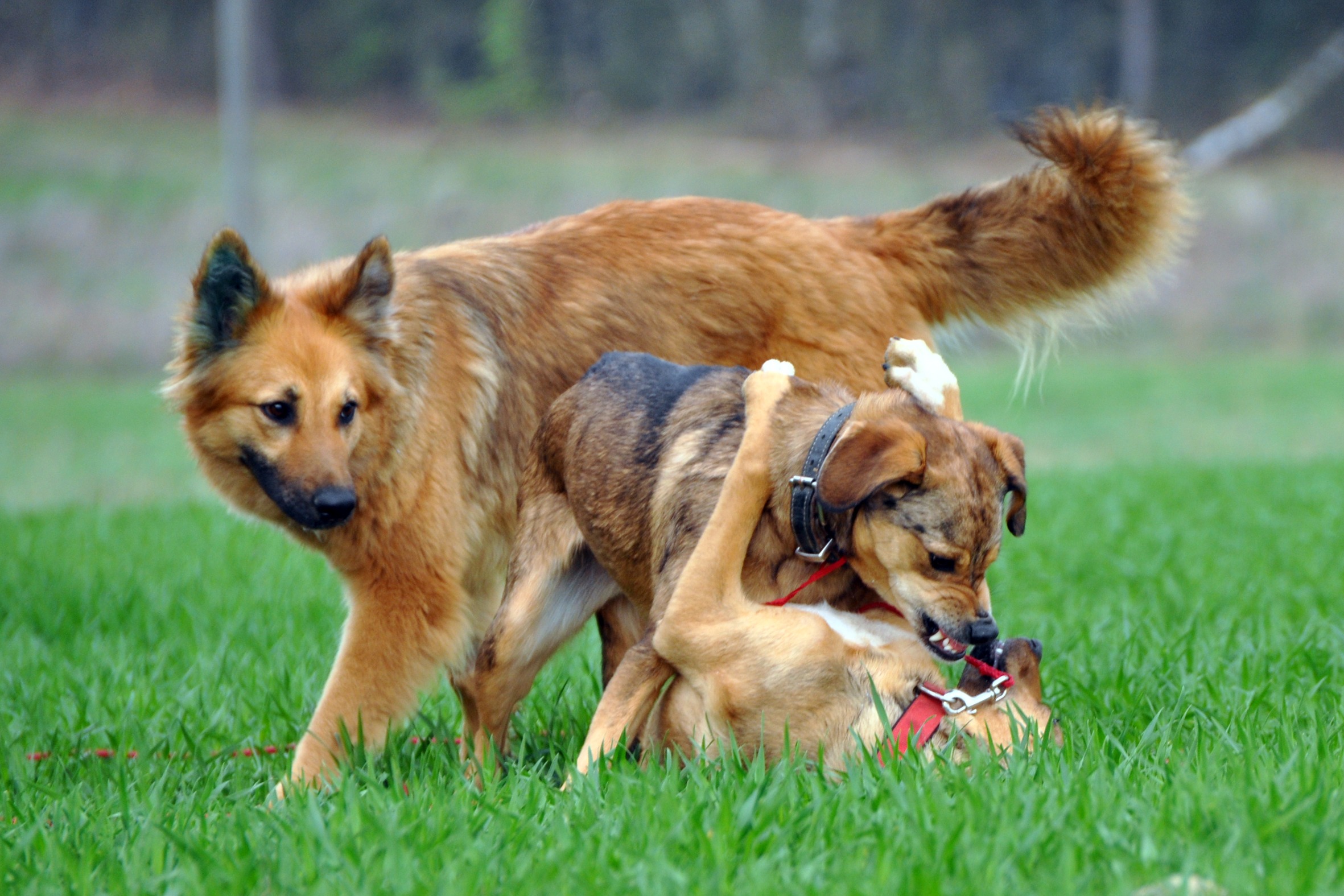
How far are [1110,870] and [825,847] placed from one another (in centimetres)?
60

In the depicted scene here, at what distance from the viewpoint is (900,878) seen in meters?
2.50

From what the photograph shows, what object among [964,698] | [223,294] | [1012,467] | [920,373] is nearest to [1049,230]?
[920,373]

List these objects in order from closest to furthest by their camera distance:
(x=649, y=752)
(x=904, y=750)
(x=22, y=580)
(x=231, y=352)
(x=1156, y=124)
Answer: (x=904, y=750) < (x=649, y=752) < (x=231, y=352) < (x=1156, y=124) < (x=22, y=580)

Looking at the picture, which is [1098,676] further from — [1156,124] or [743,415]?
[1156,124]

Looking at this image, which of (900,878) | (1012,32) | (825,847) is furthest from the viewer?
(1012,32)

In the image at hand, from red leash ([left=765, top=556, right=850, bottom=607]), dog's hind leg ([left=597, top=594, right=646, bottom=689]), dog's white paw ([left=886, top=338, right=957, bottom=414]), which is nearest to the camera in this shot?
red leash ([left=765, top=556, right=850, bottom=607])

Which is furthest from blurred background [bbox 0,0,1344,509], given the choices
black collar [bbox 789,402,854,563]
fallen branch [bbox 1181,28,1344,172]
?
black collar [bbox 789,402,854,563]

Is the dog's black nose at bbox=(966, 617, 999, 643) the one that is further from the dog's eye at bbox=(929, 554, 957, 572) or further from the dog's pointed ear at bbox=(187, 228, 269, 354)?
the dog's pointed ear at bbox=(187, 228, 269, 354)

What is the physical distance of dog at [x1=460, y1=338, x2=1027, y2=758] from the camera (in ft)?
11.0

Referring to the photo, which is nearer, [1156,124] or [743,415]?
[743,415]

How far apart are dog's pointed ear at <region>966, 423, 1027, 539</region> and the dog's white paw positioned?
22cm

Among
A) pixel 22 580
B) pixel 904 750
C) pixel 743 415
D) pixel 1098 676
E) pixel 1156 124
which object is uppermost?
pixel 1156 124

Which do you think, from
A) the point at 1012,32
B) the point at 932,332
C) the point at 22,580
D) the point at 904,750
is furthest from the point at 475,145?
the point at 904,750

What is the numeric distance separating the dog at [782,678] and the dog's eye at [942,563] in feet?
0.71
